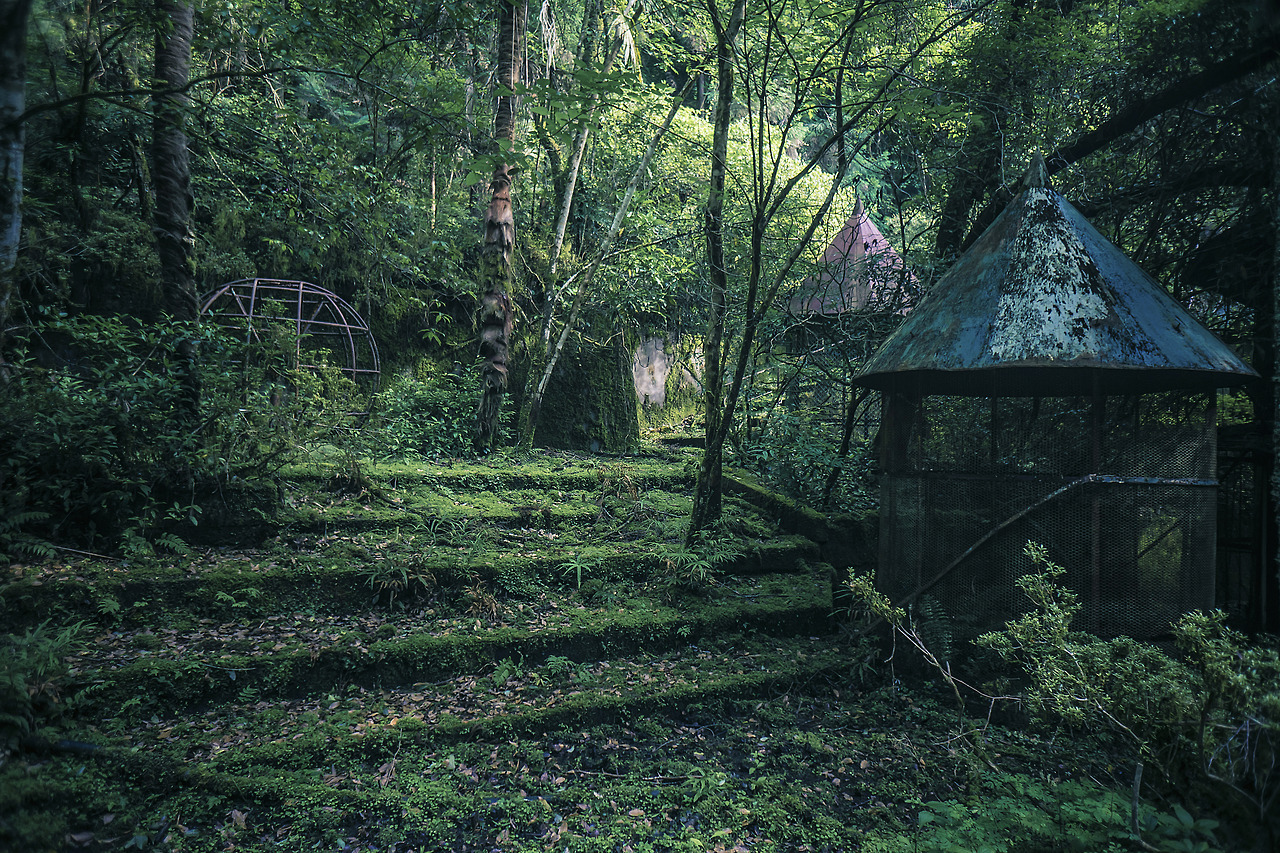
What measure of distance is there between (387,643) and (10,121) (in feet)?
11.1

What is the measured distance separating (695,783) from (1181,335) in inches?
154

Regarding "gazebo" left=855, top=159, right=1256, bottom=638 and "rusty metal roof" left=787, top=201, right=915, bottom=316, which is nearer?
"gazebo" left=855, top=159, right=1256, bottom=638

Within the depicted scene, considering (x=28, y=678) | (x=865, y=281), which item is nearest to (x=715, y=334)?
(x=865, y=281)

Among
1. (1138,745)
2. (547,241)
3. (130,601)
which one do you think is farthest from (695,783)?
(547,241)

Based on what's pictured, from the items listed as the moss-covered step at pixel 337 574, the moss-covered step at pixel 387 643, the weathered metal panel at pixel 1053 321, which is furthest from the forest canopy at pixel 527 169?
the moss-covered step at pixel 387 643

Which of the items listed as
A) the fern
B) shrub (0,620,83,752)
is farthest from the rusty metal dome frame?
shrub (0,620,83,752)

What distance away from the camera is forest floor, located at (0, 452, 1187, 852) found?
288 cm

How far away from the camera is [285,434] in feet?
17.3

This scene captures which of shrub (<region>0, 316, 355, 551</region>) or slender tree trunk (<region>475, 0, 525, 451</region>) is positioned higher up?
slender tree trunk (<region>475, 0, 525, 451</region>)

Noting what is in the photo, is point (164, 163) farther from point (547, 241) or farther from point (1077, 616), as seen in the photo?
point (1077, 616)

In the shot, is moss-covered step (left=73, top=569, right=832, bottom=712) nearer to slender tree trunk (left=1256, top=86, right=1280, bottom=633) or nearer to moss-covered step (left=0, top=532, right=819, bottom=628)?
moss-covered step (left=0, top=532, right=819, bottom=628)

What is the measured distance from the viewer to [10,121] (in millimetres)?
1800

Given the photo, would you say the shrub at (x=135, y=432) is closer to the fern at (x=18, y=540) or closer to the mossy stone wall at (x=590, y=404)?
the fern at (x=18, y=540)

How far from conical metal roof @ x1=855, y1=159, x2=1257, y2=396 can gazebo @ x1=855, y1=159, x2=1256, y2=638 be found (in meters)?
0.01
